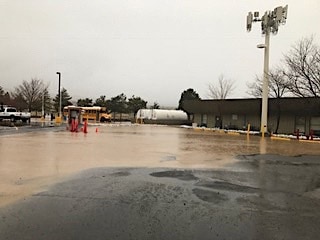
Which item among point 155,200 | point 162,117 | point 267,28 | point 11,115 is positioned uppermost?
point 267,28

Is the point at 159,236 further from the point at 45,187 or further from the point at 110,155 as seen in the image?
the point at 110,155

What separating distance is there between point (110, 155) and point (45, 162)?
2.98 meters

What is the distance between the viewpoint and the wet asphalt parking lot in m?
5.06

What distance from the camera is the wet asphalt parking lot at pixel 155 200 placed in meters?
5.06

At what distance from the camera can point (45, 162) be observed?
37.7 ft

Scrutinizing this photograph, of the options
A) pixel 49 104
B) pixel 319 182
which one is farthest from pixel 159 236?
pixel 49 104

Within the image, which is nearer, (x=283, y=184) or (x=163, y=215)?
(x=163, y=215)

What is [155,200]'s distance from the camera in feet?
22.3

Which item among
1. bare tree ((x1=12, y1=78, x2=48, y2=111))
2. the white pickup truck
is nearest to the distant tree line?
bare tree ((x1=12, y1=78, x2=48, y2=111))

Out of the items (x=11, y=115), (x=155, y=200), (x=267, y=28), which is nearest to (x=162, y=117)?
(x=11, y=115)

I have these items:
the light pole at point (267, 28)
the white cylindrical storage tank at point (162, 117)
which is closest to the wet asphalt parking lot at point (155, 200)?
the light pole at point (267, 28)

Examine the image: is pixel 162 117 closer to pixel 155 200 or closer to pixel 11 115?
pixel 11 115

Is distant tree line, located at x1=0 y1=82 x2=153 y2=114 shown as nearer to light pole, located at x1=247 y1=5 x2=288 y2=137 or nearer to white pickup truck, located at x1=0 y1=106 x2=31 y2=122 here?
white pickup truck, located at x1=0 y1=106 x2=31 y2=122

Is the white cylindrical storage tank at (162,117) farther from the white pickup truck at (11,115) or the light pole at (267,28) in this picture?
the light pole at (267,28)
